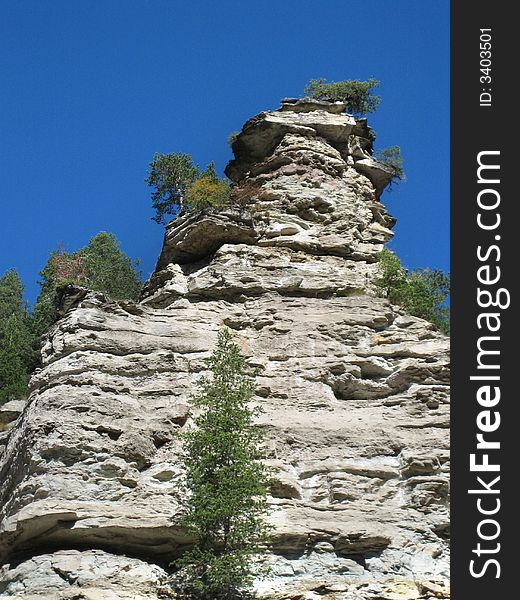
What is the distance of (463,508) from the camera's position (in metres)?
A: 14.8

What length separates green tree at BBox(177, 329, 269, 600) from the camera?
16641mm

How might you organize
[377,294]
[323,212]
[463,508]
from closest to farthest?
[463,508], [377,294], [323,212]

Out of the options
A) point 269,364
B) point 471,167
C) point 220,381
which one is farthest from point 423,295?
point 471,167

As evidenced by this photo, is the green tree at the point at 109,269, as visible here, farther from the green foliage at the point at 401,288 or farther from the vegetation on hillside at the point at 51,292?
the green foliage at the point at 401,288

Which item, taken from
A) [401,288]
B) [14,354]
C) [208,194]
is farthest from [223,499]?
[14,354]

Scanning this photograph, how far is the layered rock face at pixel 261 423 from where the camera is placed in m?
17.3

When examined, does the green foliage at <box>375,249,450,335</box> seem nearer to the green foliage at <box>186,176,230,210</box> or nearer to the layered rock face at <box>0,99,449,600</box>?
the layered rock face at <box>0,99,449,600</box>

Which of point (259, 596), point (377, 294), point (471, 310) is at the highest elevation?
point (377, 294)

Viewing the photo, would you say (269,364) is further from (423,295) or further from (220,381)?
(423,295)

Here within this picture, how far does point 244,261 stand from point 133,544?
9710 millimetres

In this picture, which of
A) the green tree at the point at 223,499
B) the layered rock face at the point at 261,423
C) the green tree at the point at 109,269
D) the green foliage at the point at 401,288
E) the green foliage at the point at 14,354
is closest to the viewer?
the green tree at the point at 223,499

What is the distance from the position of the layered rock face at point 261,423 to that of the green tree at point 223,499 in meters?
0.47

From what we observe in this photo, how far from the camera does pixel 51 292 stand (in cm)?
3912

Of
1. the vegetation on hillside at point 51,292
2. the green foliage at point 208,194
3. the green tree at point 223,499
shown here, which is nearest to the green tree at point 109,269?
the vegetation on hillside at point 51,292
